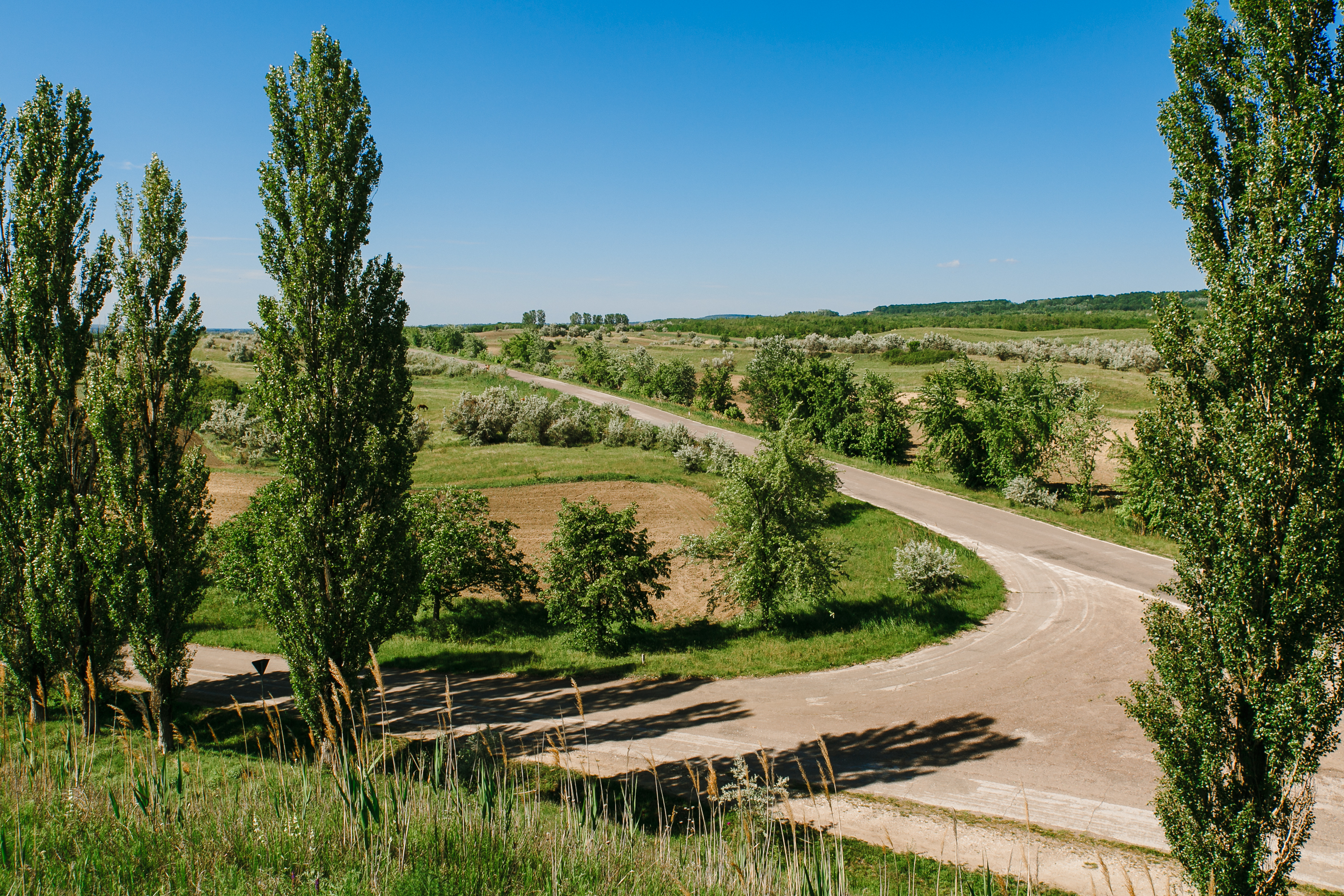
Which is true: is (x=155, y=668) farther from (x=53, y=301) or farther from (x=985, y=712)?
(x=985, y=712)

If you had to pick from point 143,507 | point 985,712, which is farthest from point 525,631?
point 985,712

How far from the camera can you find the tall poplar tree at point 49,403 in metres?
11.2

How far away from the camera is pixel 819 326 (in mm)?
151500

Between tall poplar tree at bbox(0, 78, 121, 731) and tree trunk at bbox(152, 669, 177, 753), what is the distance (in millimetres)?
1040

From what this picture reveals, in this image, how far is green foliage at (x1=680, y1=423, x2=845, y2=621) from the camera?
16859 millimetres

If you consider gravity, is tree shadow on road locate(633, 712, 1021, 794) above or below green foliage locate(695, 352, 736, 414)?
below

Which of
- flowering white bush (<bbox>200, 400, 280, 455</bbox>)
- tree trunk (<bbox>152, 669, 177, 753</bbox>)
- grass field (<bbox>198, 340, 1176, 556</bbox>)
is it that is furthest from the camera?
flowering white bush (<bbox>200, 400, 280, 455</bbox>)

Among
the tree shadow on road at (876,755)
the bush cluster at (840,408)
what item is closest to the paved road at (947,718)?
the tree shadow on road at (876,755)

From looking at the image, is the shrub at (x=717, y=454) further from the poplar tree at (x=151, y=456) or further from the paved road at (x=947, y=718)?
the poplar tree at (x=151, y=456)

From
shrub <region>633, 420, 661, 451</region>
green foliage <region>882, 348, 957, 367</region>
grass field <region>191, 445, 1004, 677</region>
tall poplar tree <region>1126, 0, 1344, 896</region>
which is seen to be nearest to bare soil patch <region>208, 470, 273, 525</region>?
grass field <region>191, 445, 1004, 677</region>

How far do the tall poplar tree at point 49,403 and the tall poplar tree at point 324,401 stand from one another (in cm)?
402

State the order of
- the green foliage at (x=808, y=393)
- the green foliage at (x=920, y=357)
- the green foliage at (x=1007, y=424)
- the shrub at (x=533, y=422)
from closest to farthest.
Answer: the green foliage at (x=1007, y=424)
the green foliage at (x=808, y=393)
the shrub at (x=533, y=422)
the green foliage at (x=920, y=357)

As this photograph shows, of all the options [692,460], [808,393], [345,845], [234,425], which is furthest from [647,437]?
[345,845]

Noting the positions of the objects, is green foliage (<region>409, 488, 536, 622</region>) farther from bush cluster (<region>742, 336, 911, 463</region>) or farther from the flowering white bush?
the flowering white bush
